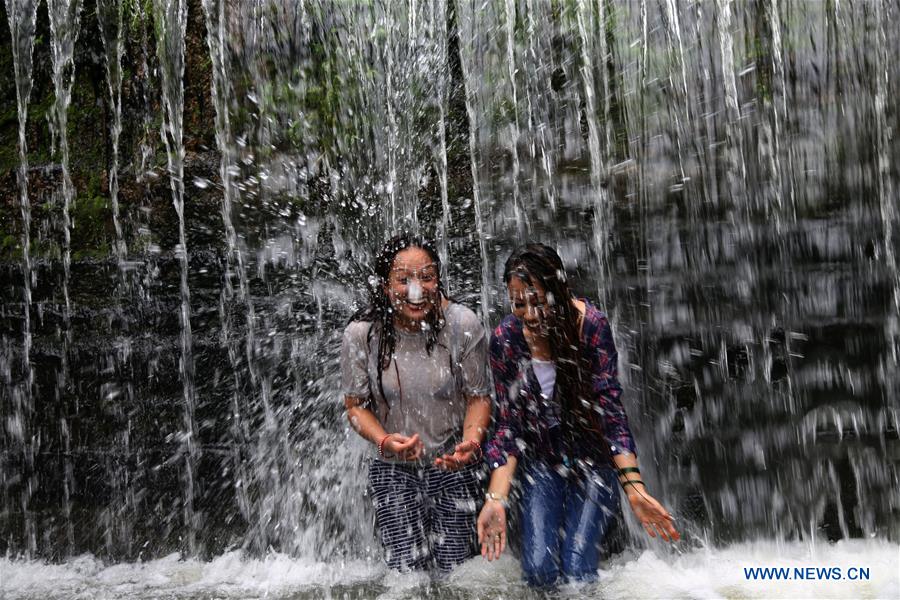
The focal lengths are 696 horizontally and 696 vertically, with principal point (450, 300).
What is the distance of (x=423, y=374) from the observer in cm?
328

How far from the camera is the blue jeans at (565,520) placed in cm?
313

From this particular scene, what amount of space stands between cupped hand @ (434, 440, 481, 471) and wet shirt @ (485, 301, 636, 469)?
0.13 meters

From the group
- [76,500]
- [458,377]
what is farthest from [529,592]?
[76,500]

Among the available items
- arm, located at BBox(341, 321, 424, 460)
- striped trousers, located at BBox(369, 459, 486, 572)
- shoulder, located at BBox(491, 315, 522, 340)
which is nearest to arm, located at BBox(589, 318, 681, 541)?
shoulder, located at BBox(491, 315, 522, 340)

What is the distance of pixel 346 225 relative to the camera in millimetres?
4668

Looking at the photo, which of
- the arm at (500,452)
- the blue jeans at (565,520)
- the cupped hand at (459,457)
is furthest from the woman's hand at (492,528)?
the blue jeans at (565,520)

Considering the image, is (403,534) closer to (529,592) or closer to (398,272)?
(529,592)

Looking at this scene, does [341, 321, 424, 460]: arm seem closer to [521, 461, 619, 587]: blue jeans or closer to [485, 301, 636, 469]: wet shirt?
[485, 301, 636, 469]: wet shirt

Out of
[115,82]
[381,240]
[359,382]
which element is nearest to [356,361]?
[359,382]

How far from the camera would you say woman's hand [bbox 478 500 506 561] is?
2.91m

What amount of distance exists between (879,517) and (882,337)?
1.03 metres

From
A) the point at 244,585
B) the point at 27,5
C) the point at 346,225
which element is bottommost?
the point at 244,585

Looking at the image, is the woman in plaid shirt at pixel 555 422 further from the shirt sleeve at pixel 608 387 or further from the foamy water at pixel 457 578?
the foamy water at pixel 457 578

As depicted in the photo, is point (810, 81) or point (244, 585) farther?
point (810, 81)
